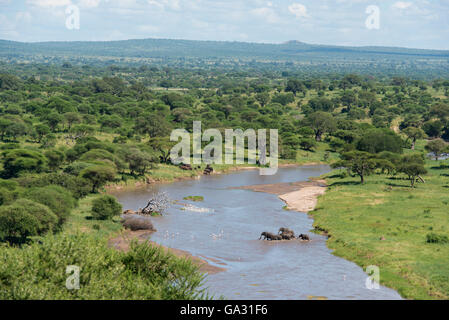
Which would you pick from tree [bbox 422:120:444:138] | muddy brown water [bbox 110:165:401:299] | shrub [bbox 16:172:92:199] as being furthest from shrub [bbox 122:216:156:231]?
tree [bbox 422:120:444:138]

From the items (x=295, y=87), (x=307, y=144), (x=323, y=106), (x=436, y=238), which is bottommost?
(x=307, y=144)

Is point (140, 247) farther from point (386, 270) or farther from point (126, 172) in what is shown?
point (126, 172)

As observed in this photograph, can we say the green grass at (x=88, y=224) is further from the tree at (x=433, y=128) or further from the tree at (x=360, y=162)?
the tree at (x=433, y=128)

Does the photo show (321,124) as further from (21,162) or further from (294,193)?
(21,162)

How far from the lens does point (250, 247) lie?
41219 mm

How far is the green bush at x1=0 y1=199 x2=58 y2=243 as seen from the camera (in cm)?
3603

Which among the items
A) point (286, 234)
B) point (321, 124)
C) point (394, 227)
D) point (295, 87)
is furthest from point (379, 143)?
point (295, 87)

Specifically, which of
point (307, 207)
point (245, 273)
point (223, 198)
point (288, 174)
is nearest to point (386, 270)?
point (245, 273)

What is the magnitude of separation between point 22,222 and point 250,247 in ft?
54.0

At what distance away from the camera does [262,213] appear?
→ 53.8 meters

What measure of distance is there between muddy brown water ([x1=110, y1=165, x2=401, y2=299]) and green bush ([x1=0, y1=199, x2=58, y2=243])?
906 centimetres

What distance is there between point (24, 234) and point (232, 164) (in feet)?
157

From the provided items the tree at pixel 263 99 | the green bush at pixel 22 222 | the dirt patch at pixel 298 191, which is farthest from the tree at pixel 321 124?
the green bush at pixel 22 222

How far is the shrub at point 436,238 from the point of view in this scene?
130 ft
